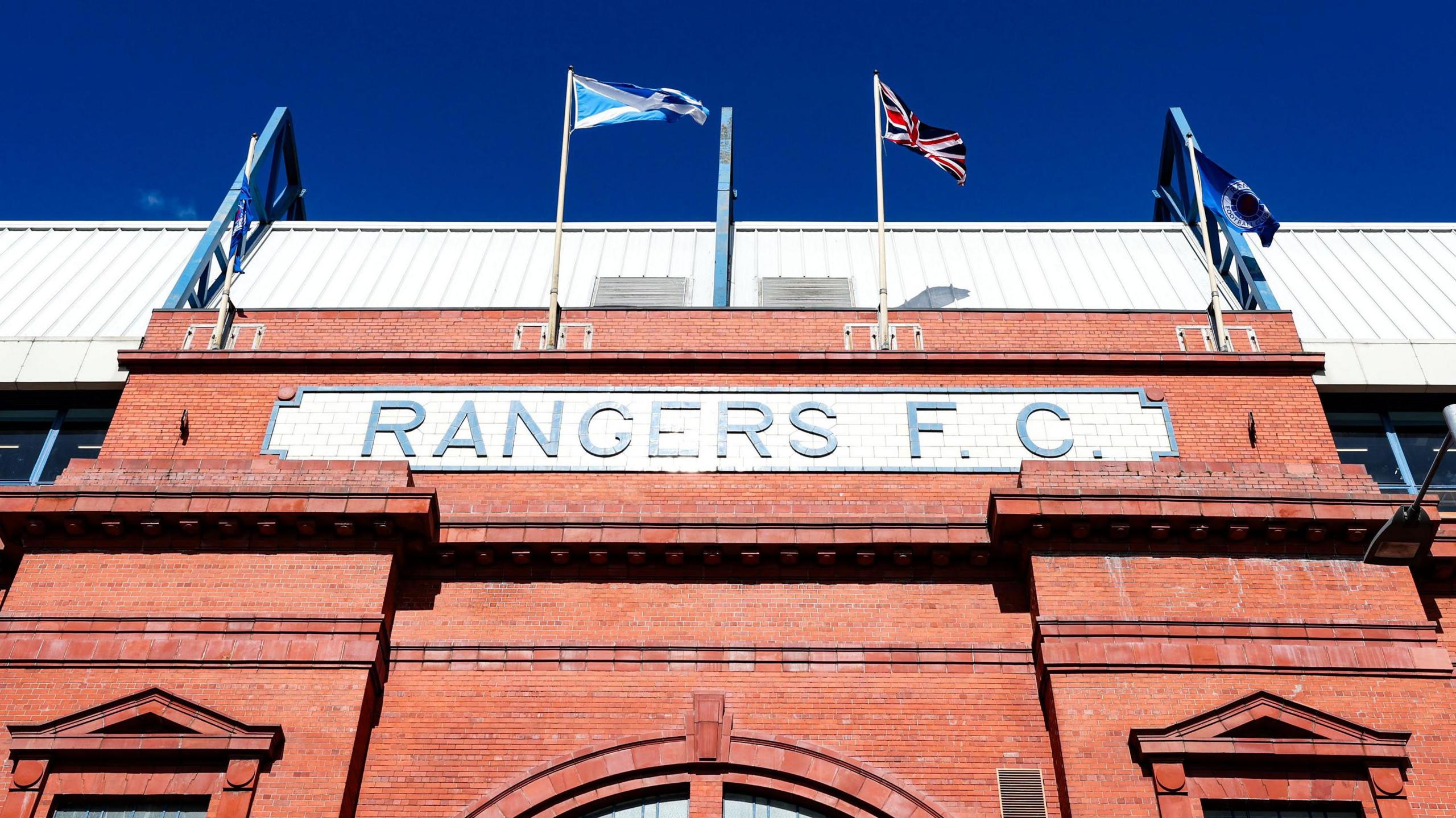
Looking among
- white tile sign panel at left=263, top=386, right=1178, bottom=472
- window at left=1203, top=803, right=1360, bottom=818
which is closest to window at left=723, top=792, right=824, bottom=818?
window at left=1203, top=803, right=1360, bottom=818

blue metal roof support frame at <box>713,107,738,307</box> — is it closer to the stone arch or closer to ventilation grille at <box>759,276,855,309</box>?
ventilation grille at <box>759,276,855,309</box>

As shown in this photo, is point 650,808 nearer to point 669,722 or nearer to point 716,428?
point 669,722

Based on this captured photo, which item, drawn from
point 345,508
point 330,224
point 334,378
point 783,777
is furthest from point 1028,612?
point 330,224

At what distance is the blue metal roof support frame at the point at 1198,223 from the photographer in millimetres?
22562

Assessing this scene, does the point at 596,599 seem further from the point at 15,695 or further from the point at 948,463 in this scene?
the point at 15,695

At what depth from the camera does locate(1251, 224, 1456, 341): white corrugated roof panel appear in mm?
23297

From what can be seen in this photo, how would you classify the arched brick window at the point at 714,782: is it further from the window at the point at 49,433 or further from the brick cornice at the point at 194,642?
the window at the point at 49,433

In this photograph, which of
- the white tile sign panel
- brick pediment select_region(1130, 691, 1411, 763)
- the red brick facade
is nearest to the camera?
brick pediment select_region(1130, 691, 1411, 763)

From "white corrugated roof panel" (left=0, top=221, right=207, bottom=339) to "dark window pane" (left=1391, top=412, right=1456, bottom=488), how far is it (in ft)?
63.6

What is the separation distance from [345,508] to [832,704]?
19.8ft

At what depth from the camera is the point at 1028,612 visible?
1585 cm

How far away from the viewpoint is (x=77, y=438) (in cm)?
1988

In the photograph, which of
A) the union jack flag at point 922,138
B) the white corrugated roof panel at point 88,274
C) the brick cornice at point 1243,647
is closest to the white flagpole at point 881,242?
the union jack flag at point 922,138

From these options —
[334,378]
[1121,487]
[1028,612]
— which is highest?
[334,378]
